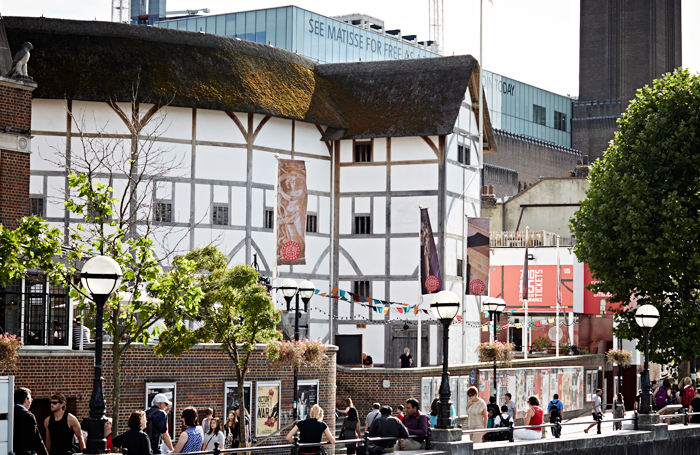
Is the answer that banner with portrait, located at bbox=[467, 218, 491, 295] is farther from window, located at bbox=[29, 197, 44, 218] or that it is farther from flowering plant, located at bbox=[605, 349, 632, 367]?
window, located at bbox=[29, 197, 44, 218]

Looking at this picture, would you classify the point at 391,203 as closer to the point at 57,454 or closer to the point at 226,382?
the point at 226,382

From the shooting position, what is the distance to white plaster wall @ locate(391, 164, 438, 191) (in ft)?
137

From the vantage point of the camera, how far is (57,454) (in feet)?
49.1

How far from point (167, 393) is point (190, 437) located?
1032 cm

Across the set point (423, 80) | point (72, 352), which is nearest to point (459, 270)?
point (423, 80)

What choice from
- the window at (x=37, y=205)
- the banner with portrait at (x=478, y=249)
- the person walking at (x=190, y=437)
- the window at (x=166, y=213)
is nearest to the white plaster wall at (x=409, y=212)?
the banner with portrait at (x=478, y=249)

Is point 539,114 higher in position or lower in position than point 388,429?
higher

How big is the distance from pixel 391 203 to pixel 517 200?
2448 cm

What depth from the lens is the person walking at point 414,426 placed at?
62.1ft

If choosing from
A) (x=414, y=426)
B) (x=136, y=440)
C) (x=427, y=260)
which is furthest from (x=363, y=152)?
(x=136, y=440)

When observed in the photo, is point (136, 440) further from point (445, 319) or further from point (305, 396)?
point (305, 396)

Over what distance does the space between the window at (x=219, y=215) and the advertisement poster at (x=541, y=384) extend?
11.3 meters

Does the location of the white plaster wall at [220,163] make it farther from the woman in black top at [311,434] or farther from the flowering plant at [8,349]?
the woman in black top at [311,434]

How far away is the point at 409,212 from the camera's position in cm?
4203
